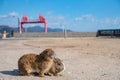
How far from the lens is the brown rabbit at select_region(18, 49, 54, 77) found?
9.39m

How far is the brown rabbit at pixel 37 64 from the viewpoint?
9391 mm

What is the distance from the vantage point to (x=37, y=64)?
9.51 metres

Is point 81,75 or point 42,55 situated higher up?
point 42,55

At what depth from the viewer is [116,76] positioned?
9.68m

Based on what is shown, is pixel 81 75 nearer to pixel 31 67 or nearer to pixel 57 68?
pixel 57 68

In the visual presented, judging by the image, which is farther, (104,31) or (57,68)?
(104,31)

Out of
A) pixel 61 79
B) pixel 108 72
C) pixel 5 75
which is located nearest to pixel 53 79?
pixel 61 79

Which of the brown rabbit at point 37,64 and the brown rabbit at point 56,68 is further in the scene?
the brown rabbit at point 56,68

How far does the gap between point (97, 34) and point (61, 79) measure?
48863 mm

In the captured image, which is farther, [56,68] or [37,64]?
[56,68]

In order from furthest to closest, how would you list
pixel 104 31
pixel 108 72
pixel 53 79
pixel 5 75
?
pixel 104 31
pixel 108 72
pixel 5 75
pixel 53 79

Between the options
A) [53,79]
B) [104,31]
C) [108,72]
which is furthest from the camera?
[104,31]

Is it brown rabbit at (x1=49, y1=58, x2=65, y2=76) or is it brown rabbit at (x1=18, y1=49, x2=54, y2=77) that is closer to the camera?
brown rabbit at (x1=18, y1=49, x2=54, y2=77)

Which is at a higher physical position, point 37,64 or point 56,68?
point 37,64
